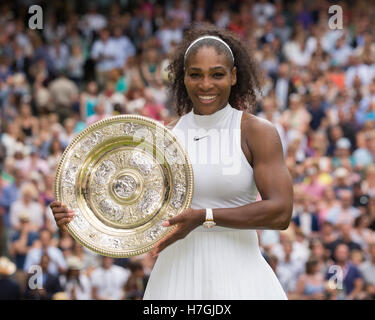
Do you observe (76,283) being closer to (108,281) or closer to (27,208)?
(108,281)

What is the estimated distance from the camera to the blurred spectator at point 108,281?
334 inches

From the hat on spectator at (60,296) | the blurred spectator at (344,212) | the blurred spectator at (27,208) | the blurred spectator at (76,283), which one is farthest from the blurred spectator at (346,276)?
the blurred spectator at (27,208)

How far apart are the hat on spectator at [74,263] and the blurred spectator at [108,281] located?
0.61ft

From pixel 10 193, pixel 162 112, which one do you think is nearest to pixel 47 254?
pixel 10 193

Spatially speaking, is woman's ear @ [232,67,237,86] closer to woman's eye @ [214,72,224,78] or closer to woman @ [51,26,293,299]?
woman @ [51,26,293,299]

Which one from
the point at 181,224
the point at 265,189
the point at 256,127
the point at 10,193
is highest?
the point at 256,127

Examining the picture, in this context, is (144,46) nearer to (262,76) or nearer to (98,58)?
(98,58)

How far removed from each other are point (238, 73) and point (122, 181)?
2.53 feet

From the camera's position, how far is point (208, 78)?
3.84 metres

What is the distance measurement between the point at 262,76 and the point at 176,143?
28.9 inches

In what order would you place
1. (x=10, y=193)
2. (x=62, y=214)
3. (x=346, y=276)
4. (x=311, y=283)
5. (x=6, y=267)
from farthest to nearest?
(x=10, y=193)
(x=346, y=276)
(x=311, y=283)
(x=6, y=267)
(x=62, y=214)

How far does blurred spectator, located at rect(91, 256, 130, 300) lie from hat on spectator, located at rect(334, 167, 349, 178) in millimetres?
3040

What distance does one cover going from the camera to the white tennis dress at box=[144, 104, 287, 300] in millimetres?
3793

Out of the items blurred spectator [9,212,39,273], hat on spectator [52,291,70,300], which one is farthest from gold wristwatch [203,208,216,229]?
blurred spectator [9,212,39,273]
